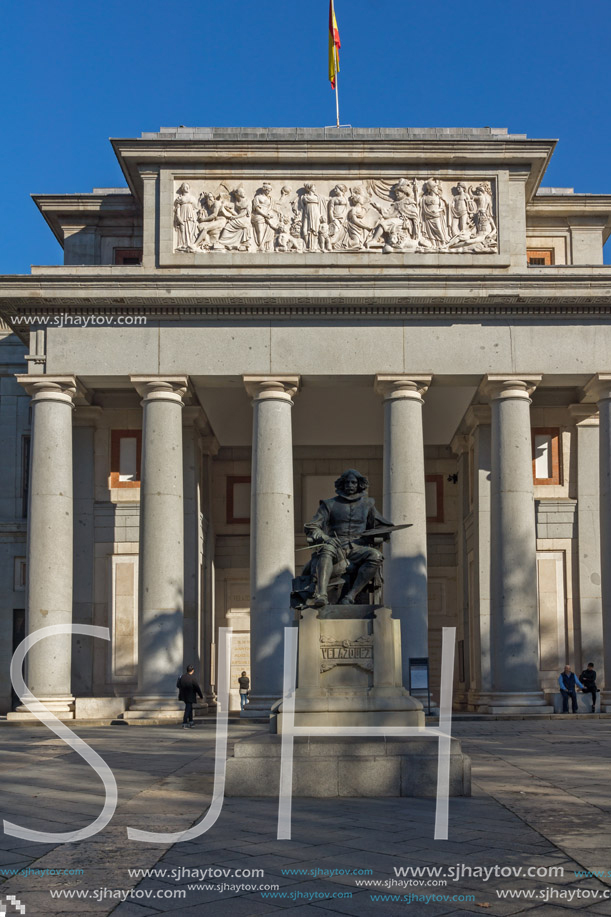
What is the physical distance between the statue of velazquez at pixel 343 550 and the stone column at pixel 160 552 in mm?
18409

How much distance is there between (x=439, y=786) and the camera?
13.4 m

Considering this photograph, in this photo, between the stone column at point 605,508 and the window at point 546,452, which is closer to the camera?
the stone column at point 605,508

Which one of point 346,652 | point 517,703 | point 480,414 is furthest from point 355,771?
point 480,414

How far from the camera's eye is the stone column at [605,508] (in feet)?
114

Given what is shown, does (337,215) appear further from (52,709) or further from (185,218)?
(52,709)

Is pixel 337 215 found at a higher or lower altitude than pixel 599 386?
higher

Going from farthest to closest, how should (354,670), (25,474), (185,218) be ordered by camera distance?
(25,474) < (185,218) < (354,670)

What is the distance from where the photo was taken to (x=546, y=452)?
4028 cm

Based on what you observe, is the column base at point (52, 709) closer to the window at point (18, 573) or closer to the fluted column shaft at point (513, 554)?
the window at point (18, 573)

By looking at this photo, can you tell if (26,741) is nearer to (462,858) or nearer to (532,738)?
(532,738)

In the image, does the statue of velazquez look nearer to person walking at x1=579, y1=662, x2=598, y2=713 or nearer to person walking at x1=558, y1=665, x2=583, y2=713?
person walking at x1=558, y1=665, x2=583, y2=713

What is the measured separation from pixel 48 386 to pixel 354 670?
22.4 metres

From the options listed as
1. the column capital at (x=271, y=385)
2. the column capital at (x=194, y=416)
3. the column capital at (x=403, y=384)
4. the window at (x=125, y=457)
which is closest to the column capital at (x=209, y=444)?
the column capital at (x=194, y=416)

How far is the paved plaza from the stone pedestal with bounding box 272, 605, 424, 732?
1.60 meters
